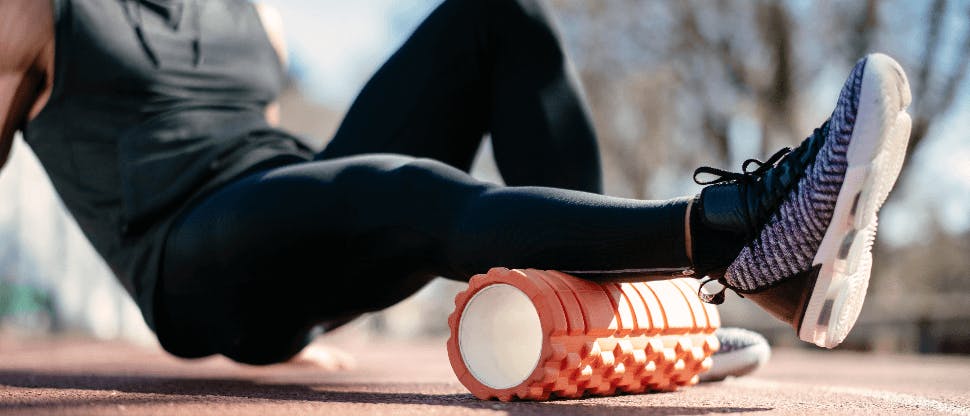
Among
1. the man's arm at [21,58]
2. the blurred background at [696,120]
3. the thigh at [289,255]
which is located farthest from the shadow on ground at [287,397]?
the blurred background at [696,120]

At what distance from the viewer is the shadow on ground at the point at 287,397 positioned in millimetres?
1076

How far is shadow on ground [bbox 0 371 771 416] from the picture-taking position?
108cm

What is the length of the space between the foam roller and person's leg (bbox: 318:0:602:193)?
1.13 feet

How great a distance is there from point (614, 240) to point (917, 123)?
7.51 meters

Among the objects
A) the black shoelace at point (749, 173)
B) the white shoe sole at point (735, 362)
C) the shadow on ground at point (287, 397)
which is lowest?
the shadow on ground at point (287, 397)

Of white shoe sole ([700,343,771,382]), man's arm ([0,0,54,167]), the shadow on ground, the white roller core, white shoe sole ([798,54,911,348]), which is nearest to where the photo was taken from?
white shoe sole ([798,54,911,348])

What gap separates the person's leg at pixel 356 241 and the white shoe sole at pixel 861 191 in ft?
0.54

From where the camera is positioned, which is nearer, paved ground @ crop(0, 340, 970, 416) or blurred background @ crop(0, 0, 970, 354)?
paved ground @ crop(0, 340, 970, 416)

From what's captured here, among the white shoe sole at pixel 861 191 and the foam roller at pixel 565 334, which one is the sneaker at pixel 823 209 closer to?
the white shoe sole at pixel 861 191

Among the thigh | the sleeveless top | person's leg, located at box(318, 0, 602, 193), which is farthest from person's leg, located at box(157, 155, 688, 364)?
person's leg, located at box(318, 0, 602, 193)

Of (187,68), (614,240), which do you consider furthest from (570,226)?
(187,68)

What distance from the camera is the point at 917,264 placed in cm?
1836

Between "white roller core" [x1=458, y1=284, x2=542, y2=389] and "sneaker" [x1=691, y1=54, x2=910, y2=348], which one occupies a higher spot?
"sneaker" [x1=691, y1=54, x2=910, y2=348]

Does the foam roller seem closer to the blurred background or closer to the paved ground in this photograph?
the paved ground
